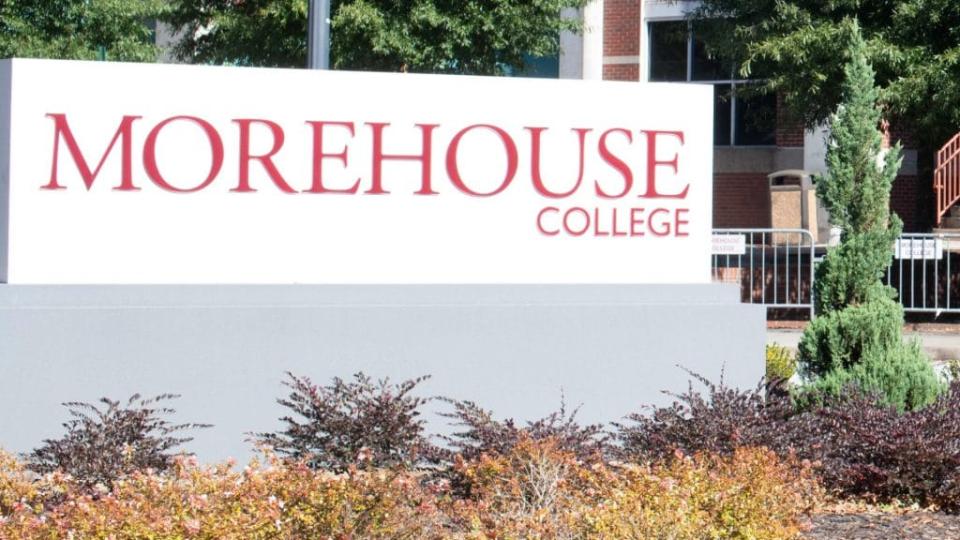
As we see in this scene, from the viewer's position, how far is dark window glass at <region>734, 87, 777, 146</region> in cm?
2833

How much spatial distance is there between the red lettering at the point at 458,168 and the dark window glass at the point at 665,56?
2030 centimetres

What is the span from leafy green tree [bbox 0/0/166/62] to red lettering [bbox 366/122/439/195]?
642 inches

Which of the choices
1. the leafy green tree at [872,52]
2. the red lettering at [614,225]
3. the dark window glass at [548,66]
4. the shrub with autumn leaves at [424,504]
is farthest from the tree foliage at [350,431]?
the dark window glass at [548,66]

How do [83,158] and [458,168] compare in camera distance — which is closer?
[83,158]

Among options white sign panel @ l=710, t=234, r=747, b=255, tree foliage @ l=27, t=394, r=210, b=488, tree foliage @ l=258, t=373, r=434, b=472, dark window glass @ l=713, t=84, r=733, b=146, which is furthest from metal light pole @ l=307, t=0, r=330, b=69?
dark window glass @ l=713, t=84, r=733, b=146

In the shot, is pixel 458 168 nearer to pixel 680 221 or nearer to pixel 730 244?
pixel 680 221

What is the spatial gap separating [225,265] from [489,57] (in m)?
16.3

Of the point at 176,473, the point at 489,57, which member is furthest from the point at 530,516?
the point at 489,57

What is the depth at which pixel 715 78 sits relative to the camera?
2906 centimetres

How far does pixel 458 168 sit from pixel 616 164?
1058 millimetres

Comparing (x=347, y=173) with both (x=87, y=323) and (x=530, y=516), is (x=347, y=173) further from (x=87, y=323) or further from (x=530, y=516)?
(x=530, y=516)

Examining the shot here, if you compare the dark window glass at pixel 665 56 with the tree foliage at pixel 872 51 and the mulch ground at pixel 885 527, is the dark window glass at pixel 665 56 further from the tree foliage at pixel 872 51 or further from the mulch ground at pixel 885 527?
the mulch ground at pixel 885 527

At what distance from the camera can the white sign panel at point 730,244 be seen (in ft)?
61.2

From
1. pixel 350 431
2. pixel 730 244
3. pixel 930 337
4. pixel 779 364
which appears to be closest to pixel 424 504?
pixel 350 431
